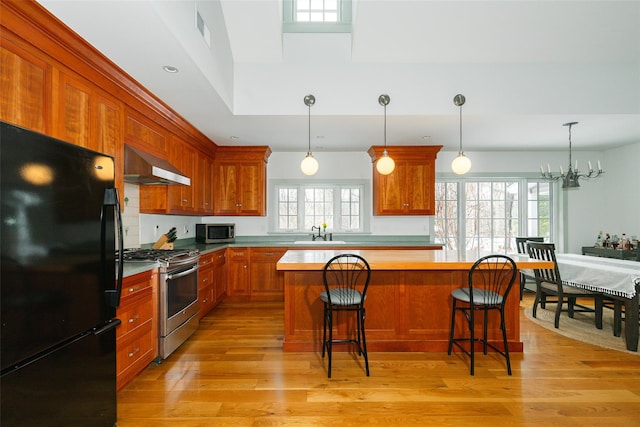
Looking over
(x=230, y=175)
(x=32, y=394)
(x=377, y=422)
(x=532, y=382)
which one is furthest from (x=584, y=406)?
(x=230, y=175)

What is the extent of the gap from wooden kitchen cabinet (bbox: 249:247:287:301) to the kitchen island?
1804mm

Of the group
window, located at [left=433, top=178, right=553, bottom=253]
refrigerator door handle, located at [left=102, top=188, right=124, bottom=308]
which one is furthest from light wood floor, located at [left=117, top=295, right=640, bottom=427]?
window, located at [left=433, top=178, right=553, bottom=253]

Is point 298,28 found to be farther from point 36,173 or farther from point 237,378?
point 237,378

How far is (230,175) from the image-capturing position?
5.12m

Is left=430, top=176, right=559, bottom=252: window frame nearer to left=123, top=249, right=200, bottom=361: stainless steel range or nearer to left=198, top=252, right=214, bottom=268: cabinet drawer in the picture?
left=198, top=252, right=214, bottom=268: cabinet drawer

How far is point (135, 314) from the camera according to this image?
2461 millimetres

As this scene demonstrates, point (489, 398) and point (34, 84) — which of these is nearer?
point (34, 84)

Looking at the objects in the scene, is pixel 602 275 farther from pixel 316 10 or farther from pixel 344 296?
pixel 316 10

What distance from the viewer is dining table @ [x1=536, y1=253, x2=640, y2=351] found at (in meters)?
3.04

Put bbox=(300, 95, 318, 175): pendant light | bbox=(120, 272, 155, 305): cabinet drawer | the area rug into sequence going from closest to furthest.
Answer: bbox=(120, 272, 155, 305): cabinet drawer < the area rug < bbox=(300, 95, 318, 175): pendant light

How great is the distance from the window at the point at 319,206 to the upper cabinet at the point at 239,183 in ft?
1.80

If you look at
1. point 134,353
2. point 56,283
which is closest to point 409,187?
point 134,353

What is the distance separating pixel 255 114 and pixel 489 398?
3.39 metres

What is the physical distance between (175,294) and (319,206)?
312cm
